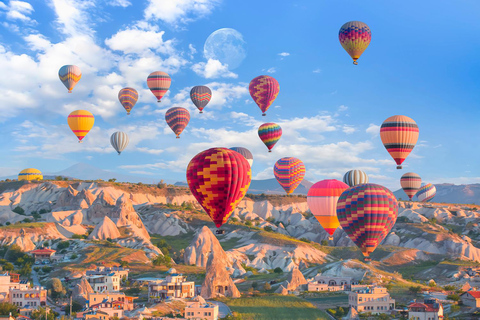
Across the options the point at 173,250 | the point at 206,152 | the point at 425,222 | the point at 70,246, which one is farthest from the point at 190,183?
the point at 425,222

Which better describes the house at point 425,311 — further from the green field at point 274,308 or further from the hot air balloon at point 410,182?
the hot air balloon at point 410,182

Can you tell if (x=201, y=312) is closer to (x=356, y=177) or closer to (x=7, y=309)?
(x=7, y=309)

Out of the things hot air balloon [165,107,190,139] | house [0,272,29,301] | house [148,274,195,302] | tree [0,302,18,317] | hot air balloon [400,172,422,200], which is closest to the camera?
tree [0,302,18,317]

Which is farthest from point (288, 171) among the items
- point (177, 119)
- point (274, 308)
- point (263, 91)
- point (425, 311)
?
point (425, 311)

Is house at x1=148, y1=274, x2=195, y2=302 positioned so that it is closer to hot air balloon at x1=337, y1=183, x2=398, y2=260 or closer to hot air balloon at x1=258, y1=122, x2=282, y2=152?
hot air balloon at x1=337, y1=183, x2=398, y2=260

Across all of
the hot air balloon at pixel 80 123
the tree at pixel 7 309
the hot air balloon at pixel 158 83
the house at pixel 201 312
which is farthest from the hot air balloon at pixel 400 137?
the hot air balloon at pixel 80 123

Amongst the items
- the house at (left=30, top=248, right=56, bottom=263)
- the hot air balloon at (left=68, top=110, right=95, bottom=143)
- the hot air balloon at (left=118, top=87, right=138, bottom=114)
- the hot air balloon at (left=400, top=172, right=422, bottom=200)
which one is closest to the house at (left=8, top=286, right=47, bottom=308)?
the house at (left=30, top=248, right=56, bottom=263)
